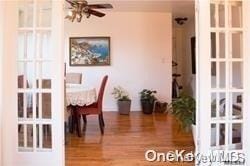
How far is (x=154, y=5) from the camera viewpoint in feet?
24.8

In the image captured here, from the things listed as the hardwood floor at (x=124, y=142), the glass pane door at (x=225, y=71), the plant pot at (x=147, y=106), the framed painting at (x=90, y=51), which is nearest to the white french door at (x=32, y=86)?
the hardwood floor at (x=124, y=142)

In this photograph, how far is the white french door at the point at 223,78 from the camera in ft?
11.7

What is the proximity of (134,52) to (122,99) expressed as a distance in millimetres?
1271

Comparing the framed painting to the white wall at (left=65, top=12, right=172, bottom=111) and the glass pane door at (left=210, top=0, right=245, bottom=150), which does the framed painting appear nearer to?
the white wall at (left=65, top=12, right=172, bottom=111)

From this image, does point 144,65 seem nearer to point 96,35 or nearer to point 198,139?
point 96,35

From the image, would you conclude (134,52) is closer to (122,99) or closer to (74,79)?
(122,99)

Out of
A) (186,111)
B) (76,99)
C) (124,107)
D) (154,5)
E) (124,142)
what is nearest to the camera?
(186,111)

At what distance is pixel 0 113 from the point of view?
3594 mm

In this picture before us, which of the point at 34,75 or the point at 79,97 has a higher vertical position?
the point at 34,75

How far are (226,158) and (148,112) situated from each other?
178 inches

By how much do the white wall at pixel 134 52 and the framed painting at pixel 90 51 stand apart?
0.37ft

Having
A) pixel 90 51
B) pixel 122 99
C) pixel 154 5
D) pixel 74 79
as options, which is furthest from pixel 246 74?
pixel 90 51

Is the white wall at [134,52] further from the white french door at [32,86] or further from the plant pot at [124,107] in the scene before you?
the white french door at [32,86]

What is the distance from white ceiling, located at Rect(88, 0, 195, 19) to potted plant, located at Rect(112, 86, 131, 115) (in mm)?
1987
